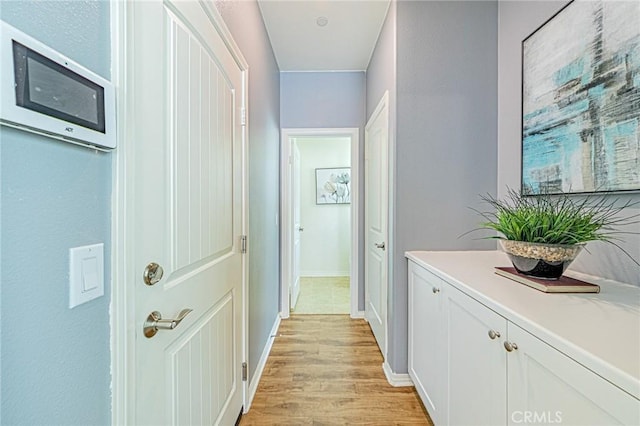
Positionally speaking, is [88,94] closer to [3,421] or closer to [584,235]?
[3,421]

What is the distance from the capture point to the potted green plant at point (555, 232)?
105cm

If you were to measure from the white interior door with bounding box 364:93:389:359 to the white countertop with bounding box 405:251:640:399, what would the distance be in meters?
0.94

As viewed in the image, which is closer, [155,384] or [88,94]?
[88,94]

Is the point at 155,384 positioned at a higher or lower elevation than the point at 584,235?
lower

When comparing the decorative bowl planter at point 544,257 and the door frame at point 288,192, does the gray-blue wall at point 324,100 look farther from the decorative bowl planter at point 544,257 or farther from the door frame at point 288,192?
the decorative bowl planter at point 544,257

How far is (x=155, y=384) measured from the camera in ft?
2.71

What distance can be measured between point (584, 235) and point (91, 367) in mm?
1515

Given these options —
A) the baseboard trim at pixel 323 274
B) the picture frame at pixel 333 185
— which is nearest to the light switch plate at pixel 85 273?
the picture frame at pixel 333 185

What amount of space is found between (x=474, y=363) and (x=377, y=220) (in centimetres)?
148

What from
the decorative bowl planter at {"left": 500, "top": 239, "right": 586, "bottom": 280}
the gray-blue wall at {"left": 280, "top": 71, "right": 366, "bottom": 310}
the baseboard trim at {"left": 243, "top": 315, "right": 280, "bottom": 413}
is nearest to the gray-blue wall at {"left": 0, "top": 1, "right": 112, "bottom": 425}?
the baseboard trim at {"left": 243, "top": 315, "right": 280, "bottom": 413}

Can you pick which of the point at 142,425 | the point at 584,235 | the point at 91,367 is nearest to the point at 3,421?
the point at 91,367

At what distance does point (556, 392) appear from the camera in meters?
0.74

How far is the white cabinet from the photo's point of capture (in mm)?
642

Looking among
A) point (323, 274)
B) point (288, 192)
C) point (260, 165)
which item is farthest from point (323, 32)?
point (323, 274)
